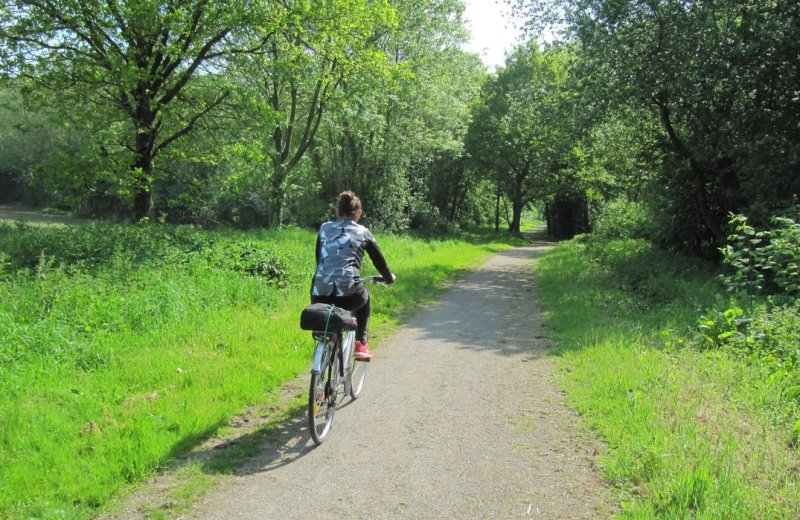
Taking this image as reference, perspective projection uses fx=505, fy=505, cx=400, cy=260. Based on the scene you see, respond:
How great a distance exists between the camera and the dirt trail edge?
133 inches

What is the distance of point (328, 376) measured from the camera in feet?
15.1

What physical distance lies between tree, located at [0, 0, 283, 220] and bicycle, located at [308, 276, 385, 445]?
1033 cm

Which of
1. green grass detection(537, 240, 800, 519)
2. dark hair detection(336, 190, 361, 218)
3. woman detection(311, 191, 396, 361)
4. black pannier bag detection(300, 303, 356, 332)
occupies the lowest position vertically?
green grass detection(537, 240, 800, 519)

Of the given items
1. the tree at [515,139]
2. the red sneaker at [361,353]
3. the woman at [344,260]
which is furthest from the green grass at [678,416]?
the tree at [515,139]

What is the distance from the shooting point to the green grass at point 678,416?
10.3 ft

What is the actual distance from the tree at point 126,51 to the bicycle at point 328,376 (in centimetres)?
1033

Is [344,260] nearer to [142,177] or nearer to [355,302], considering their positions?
[355,302]

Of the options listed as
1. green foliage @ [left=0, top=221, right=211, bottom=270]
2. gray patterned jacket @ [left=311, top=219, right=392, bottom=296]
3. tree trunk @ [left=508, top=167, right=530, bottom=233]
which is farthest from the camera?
tree trunk @ [left=508, top=167, right=530, bottom=233]

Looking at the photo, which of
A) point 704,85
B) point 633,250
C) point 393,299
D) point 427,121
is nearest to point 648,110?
point 704,85

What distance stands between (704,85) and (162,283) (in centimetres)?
1326

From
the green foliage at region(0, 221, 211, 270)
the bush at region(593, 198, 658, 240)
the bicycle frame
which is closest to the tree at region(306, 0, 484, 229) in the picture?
the bush at region(593, 198, 658, 240)

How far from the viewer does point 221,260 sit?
10.3 m

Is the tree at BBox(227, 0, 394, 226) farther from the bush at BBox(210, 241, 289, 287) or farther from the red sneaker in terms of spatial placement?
the red sneaker

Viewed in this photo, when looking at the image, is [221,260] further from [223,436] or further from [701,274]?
[701,274]
